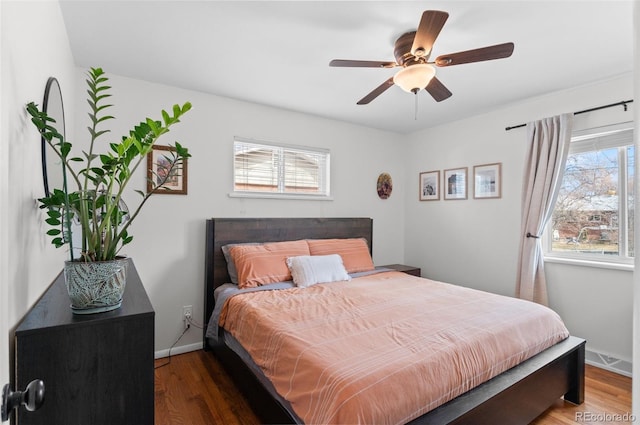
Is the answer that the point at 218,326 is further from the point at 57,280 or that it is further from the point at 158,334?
the point at 57,280

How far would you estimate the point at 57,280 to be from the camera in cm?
165

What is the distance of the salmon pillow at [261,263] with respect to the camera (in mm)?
2684

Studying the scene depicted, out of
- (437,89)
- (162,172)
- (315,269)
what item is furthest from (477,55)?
(162,172)

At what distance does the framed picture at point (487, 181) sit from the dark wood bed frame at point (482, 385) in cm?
169

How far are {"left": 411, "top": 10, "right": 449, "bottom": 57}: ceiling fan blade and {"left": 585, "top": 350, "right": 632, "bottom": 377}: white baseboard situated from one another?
290cm

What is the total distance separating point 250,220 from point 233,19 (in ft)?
5.84

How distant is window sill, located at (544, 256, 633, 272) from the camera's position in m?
2.53

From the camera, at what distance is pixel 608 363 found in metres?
2.55

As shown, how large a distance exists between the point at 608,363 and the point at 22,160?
4018mm

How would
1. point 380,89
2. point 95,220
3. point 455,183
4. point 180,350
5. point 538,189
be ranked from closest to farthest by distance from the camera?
point 95,220, point 380,89, point 180,350, point 538,189, point 455,183

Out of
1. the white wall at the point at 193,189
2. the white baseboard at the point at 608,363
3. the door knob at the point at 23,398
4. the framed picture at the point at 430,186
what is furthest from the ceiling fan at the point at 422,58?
the white baseboard at the point at 608,363

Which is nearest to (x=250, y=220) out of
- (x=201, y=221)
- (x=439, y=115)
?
(x=201, y=221)

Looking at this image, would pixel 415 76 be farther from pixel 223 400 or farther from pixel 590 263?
pixel 223 400

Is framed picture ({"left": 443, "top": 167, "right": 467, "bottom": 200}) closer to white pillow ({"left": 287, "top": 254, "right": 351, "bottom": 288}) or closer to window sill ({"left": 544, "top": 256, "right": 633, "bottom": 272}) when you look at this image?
window sill ({"left": 544, "top": 256, "right": 633, "bottom": 272})
